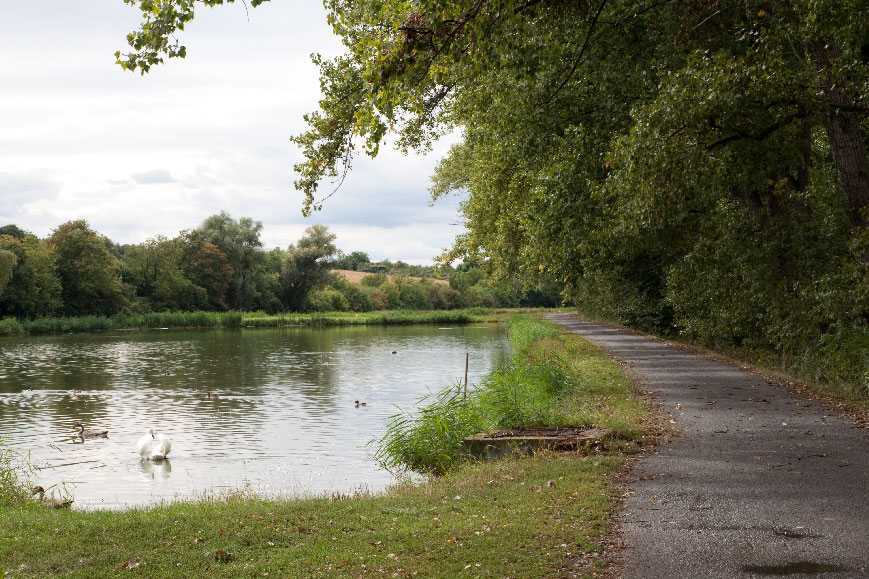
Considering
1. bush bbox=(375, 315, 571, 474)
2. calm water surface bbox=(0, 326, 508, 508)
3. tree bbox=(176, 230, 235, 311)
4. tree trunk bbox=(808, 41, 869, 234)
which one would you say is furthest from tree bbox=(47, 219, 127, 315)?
tree trunk bbox=(808, 41, 869, 234)

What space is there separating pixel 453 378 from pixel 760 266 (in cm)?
1170

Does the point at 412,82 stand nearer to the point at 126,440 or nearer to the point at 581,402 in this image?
the point at 581,402

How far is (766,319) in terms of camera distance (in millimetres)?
15906

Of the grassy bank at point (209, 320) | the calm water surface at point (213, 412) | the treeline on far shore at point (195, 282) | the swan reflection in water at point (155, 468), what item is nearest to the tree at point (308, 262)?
the treeline on far shore at point (195, 282)

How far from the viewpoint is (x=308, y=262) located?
86250 millimetres

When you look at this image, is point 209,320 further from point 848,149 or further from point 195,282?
point 848,149

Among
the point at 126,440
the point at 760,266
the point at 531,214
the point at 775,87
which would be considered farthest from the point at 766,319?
the point at 126,440

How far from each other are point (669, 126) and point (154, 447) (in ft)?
33.5

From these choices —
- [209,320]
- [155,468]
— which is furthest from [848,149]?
[209,320]

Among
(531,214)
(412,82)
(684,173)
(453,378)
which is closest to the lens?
(412,82)

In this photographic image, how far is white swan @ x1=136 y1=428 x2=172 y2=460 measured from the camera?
13.1m

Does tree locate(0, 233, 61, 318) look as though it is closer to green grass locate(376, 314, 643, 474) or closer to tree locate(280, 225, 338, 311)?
tree locate(280, 225, 338, 311)

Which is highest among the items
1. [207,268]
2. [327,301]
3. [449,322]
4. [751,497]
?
[207,268]

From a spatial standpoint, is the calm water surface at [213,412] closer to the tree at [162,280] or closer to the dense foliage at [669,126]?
the dense foliage at [669,126]
